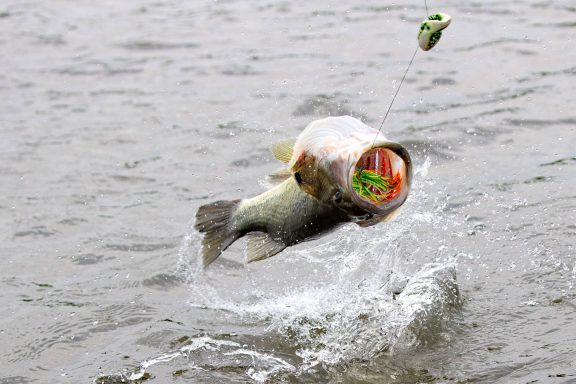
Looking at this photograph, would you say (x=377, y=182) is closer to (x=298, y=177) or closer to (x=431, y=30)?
(x=298, y=177)

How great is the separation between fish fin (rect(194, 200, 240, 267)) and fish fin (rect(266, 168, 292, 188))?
11.9 inches

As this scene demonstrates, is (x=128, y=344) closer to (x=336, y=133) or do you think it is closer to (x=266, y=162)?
(x=336, y=133)

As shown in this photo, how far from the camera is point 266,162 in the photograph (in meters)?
8.76

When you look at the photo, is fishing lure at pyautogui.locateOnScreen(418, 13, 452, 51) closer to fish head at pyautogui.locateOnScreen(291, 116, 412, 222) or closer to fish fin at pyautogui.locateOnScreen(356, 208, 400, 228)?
fish head at pyautogui.locateOnScreen(291, 116, 412, 222)

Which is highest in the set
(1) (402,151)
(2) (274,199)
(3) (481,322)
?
(1) (402,151)

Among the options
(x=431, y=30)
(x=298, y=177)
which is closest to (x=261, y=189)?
(x=298, y=177)

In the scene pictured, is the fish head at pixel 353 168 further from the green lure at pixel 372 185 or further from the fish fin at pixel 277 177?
the fish fin at pixel 277 177

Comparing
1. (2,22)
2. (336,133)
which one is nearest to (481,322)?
(336,133)

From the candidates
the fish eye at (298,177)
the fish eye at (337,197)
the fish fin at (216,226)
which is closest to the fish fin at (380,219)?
the fish eye at (337,197)

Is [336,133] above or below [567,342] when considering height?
above

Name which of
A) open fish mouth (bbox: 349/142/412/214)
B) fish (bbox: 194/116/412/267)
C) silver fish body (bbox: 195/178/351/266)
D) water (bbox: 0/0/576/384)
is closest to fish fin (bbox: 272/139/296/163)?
fish (bbox: 194/116/412/267)

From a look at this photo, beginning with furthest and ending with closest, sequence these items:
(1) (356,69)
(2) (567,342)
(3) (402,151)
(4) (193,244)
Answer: (1) (356,69), (4) (193,244), (2) (567,342), (3) (402,151)

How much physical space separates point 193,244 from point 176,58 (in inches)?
205

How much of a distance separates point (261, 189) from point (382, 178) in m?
4.08
